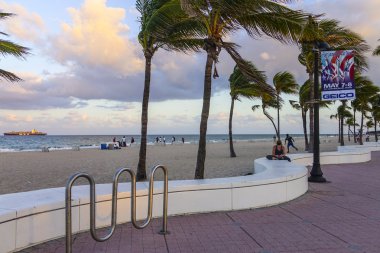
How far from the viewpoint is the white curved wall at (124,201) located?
455 cm

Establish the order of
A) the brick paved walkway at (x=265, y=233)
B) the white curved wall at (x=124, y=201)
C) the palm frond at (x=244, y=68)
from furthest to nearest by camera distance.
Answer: the palm frond at (x=244, y=68) → the brick paved walkway at (x=265, y=233) → the white curved wall at (x=124, y=201)

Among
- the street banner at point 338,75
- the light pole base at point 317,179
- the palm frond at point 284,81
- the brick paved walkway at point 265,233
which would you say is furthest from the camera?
the palm frond at point 284,81

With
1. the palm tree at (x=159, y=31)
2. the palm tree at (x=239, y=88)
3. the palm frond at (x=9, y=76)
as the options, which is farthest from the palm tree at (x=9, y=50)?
the palm tree at (x=239, y=88)

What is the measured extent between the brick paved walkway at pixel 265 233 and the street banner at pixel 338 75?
3.56 meters

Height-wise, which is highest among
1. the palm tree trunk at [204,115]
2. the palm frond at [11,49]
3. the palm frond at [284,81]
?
the palm frond at [284,81]

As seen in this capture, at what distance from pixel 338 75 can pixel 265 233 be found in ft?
21.4

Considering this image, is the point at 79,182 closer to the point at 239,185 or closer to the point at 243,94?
the point at 239,185

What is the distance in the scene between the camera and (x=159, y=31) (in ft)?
35.6

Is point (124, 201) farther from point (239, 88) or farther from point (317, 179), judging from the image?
point (239, 88)

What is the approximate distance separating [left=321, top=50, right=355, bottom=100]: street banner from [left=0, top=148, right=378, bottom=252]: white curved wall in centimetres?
284

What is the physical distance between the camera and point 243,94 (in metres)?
25.9

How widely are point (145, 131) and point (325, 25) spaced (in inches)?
433

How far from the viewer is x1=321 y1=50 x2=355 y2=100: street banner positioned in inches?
408

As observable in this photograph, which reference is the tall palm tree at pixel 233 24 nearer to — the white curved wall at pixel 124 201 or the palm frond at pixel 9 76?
the white curved wall at pixel 124 201
